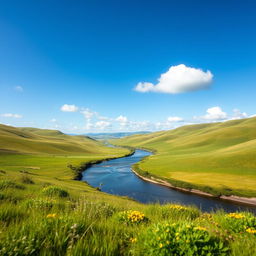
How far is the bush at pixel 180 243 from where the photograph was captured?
345cm

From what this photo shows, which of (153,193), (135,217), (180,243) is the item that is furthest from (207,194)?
(180,243)

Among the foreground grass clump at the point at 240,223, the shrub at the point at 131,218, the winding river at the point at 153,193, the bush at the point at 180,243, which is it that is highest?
the bush at the point at 180,243

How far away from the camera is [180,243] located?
359cm

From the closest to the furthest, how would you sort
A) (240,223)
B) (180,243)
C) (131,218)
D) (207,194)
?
(180,243) < (240,223) < (131,218) < (207,194)

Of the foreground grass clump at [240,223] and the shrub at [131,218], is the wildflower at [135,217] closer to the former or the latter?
the shrub at [131,218]

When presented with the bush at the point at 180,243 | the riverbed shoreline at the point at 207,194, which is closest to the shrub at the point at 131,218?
the bush at the point at 180,243

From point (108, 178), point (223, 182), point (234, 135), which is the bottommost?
point (108, 178)

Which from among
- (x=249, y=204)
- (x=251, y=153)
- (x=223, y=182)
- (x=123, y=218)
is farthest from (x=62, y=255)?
(x=251, y=153)

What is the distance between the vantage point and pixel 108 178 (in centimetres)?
7425

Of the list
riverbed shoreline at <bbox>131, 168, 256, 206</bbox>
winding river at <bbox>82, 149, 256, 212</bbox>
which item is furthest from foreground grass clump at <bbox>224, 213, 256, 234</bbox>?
riverbed shoreline at <bbox>131, 168, 256, 206</bbox>

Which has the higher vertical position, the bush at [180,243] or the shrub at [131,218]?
the bush at [180,243]

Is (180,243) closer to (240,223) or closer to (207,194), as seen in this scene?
(240,223)

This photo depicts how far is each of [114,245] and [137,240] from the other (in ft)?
2.57

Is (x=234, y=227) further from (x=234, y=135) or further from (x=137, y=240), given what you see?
(x=234, y=135)
